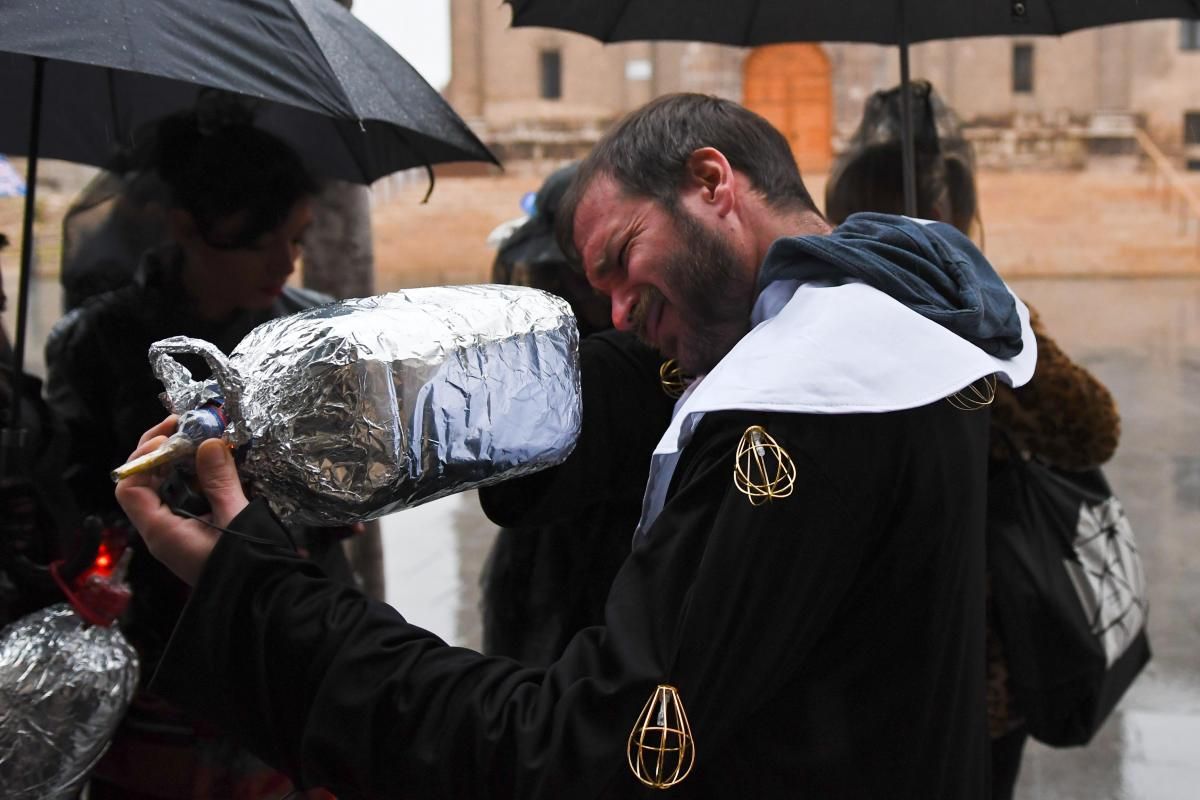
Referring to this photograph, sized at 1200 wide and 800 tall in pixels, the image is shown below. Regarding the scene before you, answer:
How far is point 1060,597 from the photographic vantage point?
2697 millimetres

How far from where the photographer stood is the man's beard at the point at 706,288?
1665 millimetres

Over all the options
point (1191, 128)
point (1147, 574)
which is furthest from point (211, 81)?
point (1191, 128)

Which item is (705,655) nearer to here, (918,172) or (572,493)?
(572,493)

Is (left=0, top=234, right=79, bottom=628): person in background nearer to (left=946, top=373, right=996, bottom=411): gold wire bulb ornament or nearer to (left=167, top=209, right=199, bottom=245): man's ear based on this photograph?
(left=167, top=209, right=199, bottom=245): man's ear

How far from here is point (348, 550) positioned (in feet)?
14.5

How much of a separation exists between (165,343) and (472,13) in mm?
35664

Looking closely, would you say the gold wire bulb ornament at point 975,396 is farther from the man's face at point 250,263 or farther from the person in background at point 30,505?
the man's face at point 250,263

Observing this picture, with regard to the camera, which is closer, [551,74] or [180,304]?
[180,304]

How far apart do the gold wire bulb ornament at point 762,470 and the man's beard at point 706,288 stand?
0.35 meters

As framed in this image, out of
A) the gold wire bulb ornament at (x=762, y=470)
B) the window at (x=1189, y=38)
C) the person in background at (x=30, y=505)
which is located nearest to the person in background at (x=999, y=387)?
the gold wire bulb ornament at (x=762, y=470)

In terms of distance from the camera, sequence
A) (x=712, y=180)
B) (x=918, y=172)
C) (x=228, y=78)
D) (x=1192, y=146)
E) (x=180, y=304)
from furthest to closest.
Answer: (x=1192, y=146), (x=918, y=172), (x=180, y=304), (x=228, y=78), (x=712, y=180)

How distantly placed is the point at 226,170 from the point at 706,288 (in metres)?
1.58

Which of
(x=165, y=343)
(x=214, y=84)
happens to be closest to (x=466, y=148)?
(x=214, y=84)

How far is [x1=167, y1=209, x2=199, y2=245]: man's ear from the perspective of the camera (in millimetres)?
2898
